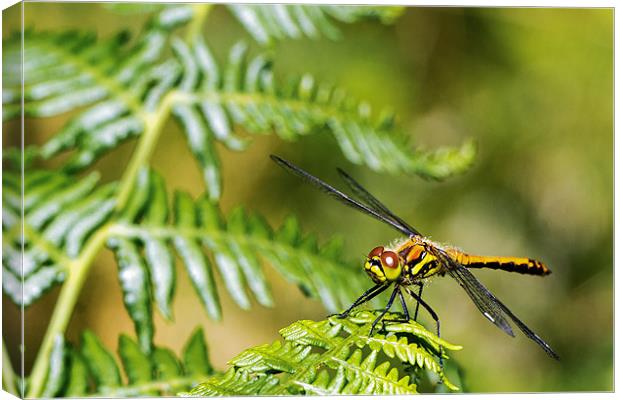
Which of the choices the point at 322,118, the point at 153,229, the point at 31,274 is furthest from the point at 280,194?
the point at 31,274

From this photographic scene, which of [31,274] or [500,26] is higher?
[500,26]

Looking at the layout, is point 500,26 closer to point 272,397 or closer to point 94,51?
point 94,51

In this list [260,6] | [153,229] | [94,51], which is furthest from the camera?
[260,6]

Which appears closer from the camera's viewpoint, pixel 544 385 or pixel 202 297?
pixel 202 297

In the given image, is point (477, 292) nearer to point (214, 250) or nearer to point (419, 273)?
point (419, 273)

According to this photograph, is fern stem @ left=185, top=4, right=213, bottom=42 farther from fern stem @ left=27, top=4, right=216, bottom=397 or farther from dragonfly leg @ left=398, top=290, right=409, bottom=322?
dragonfly leg @ left=398, top=290, right=409, bottom=322
